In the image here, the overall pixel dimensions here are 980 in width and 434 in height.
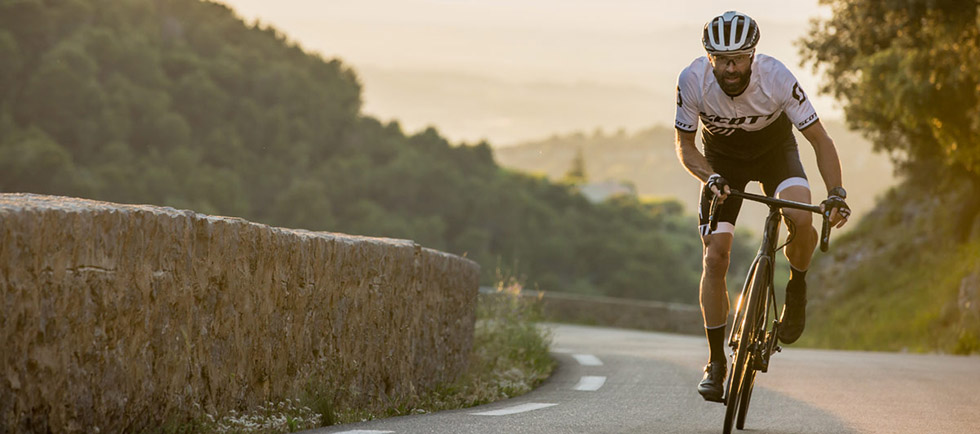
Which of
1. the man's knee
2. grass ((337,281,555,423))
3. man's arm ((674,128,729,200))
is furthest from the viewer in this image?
grass ((337,281,555,423))

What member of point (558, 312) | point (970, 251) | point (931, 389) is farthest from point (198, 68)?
point (931, 389)

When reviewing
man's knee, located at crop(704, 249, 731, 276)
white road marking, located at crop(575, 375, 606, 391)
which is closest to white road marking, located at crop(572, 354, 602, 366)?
white road marking, located at crop(575, 375, 606, 391)

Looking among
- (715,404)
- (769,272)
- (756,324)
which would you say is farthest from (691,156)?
(715,404)

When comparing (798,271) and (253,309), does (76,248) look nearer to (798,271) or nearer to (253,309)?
(253,309)

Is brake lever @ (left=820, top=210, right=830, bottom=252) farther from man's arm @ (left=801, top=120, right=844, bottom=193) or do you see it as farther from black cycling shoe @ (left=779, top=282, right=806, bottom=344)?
black cycling shoe @ (left=779, top=282, right=806, bottom=344)

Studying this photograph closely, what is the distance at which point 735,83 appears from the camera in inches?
244

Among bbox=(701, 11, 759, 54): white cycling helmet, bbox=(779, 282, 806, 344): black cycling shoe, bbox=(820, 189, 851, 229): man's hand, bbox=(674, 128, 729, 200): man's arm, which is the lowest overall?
bbox=(779, 282, 806, 344): black cycling shoe

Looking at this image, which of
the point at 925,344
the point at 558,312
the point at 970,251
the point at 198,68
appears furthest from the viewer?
the point at 198,68

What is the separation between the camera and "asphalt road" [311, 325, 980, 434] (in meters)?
6.60

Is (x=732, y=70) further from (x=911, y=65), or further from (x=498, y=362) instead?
(x=911, y=65)

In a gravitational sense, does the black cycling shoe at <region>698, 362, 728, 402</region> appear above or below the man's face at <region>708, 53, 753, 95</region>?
below

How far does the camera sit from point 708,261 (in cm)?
654

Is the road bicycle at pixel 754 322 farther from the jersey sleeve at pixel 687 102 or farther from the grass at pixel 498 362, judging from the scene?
the grass at pixel 498 362

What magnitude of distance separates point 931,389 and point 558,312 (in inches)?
824
